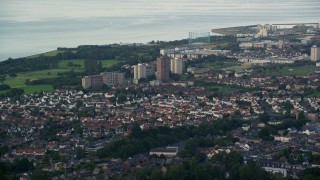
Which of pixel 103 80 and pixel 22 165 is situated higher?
pixel 103 80

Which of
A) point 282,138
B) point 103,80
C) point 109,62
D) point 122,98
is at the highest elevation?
point 109,62

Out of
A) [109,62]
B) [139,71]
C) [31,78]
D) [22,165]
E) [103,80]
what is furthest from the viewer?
[109,62]

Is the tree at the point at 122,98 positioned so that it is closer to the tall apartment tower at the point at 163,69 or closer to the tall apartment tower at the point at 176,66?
the tall apartment tower at the point at 163,69

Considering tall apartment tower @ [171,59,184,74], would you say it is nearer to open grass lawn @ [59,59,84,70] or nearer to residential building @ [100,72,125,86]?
residential building @ [100,72,125,86]

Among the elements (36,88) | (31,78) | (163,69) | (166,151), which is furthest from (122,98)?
(166,151)

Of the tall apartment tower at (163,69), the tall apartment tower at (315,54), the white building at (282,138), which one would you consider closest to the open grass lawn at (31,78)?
the tall apartment tower at (163,69)

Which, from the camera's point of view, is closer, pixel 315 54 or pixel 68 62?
pixel 68 62

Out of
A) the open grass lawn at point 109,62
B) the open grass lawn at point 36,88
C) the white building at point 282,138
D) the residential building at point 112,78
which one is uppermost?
the open grass lawn at point 109,62

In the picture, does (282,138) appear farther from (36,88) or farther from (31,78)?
(31,78)

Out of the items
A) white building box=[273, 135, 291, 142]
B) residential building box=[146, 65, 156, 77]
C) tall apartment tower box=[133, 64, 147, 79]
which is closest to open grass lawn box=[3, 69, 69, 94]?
tall apartment tower box=[133, 64, 147, 79]
